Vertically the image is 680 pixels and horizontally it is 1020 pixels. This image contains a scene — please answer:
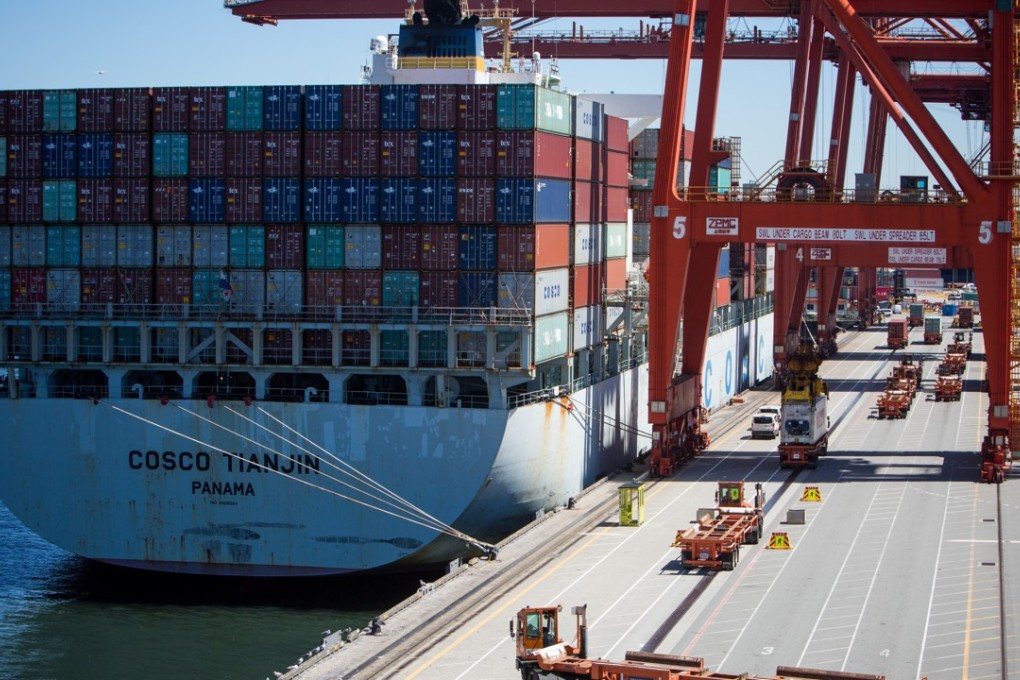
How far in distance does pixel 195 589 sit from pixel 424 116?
16166mm

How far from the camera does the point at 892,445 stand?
65625 mm

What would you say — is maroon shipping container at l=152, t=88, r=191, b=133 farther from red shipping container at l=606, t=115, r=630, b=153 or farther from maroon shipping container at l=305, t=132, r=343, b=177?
red shipping container at l=606, t=115, r=630, b=153

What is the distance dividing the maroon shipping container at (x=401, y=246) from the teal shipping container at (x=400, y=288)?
269 mm

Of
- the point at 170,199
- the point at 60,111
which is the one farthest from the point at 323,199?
the point at 60,111

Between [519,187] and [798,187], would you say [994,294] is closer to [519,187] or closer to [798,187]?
[798,187]

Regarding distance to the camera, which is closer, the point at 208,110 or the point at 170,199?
the point at 208,110

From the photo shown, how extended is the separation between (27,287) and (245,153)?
27.9 feet

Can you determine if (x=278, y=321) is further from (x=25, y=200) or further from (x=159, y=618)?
(x=159, y=618)

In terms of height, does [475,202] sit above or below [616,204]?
below

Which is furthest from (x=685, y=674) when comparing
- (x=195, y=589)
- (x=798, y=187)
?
(x=798, y=187)

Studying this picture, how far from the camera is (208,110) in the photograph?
161 feet

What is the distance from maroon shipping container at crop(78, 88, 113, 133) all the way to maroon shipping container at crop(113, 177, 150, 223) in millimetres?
1836

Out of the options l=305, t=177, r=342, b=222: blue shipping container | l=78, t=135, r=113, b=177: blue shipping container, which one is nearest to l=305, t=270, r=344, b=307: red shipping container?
l=305, t=177, r=342, b=222: blue shipping container

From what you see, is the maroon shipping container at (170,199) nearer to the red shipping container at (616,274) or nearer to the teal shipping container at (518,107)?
the teal shipping container at (518,107)
